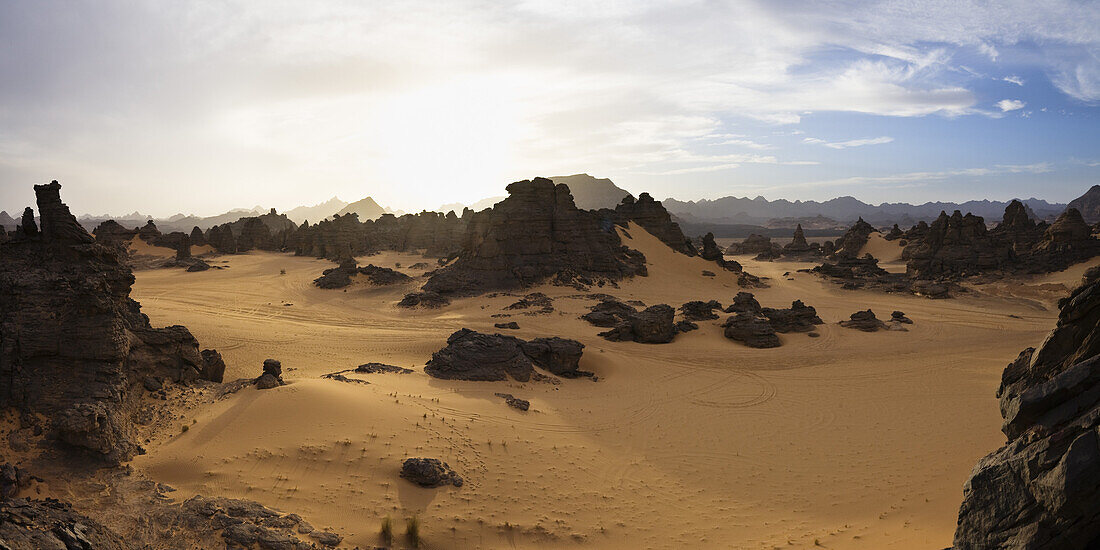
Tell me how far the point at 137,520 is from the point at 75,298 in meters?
5.41

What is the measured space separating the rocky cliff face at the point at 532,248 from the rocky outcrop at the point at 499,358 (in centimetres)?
1593

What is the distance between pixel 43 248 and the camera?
35.3 feet

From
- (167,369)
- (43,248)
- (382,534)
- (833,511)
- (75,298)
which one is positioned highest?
(43,248)

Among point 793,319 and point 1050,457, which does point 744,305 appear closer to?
point 793,319

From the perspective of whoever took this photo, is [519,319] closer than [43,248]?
No

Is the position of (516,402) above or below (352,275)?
below

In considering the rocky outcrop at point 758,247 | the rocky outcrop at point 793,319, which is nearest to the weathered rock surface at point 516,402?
the rocky outcrop at point 793,319

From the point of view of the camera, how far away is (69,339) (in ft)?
31.6

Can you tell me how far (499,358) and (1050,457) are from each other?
14156 millimetres

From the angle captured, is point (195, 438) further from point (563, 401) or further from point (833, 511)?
point (833, 511)

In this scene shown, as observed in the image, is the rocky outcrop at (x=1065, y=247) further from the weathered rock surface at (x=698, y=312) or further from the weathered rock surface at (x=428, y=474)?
the weathered rock surface at (x=428, y=474)

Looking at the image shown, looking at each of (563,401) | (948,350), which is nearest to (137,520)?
(563,401)

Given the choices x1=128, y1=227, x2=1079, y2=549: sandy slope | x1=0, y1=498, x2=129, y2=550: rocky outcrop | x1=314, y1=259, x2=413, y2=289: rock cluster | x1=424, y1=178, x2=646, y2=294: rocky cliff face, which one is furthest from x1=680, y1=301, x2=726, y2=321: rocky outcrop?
x1=0, y1=498, x2=129, y2=550: rocky outcrop

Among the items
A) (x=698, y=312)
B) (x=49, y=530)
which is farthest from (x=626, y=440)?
(x=698, y=312)
